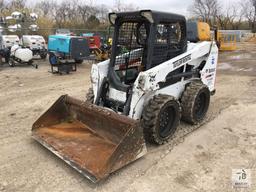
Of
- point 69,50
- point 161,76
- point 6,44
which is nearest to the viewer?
point 161,76

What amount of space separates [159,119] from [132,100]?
46 cm

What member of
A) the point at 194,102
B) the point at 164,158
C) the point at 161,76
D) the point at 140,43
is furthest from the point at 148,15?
the point at 164,158

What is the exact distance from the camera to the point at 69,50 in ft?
37.3

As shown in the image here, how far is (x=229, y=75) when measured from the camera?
9.37 m

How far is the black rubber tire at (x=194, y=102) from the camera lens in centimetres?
455

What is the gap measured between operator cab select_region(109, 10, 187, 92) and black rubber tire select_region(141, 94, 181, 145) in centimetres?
53

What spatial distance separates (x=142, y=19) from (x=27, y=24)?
1607 cm

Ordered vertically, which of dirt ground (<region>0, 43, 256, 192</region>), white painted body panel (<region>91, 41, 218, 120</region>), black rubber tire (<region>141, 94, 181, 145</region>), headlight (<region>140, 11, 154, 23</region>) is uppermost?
headlight (<region>140, 11, 154, 23</region>)

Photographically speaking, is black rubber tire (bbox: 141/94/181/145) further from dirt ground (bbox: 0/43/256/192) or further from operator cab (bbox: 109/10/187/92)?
operator cab (bbox: 109/10/187/92)

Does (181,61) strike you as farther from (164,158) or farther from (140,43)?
(164,158)

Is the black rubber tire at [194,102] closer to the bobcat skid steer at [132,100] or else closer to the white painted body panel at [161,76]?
the bobcat skid steer at [132,100]

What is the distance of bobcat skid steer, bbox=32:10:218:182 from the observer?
3441 millimetres

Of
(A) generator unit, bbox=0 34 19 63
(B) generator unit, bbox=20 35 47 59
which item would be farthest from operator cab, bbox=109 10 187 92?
(B) generator unit, bbox=20 35 47 59

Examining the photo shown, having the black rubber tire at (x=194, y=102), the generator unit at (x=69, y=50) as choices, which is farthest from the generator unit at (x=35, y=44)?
the black rubber tire at (x=194, y=102)
